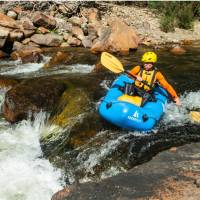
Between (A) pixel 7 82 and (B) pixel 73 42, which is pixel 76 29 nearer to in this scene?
(B) pixel 73 42

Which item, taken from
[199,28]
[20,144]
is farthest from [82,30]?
[20,144]

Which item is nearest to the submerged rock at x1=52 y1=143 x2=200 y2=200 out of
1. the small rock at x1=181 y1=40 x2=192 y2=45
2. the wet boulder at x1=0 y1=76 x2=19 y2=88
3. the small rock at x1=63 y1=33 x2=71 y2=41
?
the wet boulder at x1=0 y1=76 x2=19 y2=88

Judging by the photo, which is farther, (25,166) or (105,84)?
(105,84)

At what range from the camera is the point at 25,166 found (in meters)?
5.73

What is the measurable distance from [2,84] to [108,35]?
4504 mm

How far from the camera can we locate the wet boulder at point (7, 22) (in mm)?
11789

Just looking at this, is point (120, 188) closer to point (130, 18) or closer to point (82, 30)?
point (82, 30)

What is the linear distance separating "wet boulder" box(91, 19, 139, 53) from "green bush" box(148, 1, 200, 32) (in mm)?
2493

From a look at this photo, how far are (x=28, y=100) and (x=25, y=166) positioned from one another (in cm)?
158

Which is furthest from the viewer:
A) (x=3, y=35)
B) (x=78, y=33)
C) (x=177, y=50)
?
(x=78, y=33)

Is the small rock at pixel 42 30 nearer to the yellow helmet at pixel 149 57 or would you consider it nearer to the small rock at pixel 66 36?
the small rock at pixel 66 36

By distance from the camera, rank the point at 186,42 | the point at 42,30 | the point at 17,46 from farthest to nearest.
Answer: the point at 186,42, the point at 42,30, the point at 17,46

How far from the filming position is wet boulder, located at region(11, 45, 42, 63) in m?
10.4

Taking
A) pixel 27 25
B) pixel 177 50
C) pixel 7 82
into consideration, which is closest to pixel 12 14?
pixel 27 25
